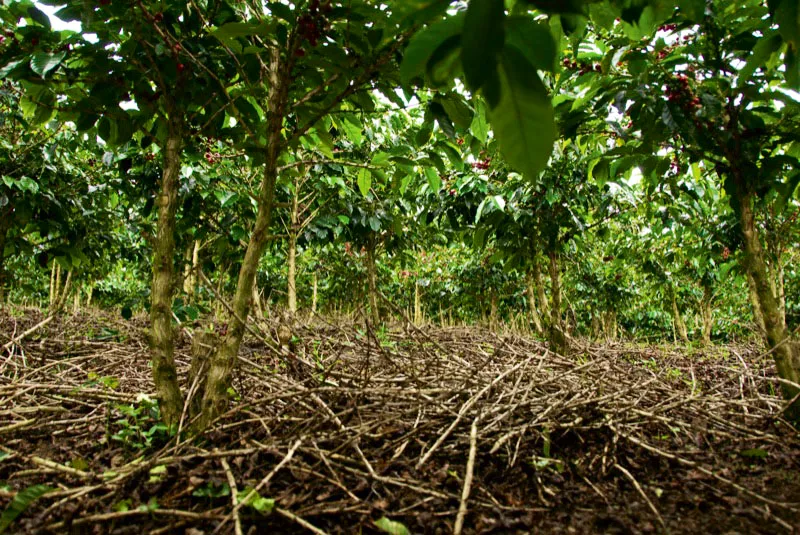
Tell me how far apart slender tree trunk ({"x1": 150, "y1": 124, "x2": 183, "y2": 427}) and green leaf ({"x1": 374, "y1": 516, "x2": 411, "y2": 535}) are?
0.73 metres

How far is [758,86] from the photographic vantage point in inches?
57.9

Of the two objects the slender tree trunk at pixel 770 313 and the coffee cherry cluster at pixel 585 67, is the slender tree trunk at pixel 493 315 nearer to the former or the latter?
the slender tree trunk at pixel 770 313

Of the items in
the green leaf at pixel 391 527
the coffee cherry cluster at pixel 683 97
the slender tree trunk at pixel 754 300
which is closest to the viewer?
the green leaf at pixel 391 527

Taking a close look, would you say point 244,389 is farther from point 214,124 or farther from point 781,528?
point 781,528

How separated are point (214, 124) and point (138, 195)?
7.05 ft

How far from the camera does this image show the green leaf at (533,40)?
46 centimetres

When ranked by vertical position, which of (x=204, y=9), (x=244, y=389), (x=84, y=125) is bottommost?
(x=244, y=389)

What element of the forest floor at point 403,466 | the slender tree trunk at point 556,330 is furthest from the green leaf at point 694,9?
the slender tree trunk at point 556,330

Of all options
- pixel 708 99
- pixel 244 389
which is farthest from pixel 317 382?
pixel 708 99

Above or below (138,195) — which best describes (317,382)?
below

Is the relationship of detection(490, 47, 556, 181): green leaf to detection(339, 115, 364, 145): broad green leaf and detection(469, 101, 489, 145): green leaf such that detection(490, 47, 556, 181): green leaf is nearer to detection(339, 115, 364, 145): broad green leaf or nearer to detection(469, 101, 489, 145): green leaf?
detection(469, 101, 489, 145): green leaf

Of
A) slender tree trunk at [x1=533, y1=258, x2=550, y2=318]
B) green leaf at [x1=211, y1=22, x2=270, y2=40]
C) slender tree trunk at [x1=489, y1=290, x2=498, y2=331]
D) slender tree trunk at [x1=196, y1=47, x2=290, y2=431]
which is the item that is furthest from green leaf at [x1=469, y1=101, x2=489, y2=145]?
slender tree trunk at [x1=489, y1=290, x2=498, y2=331]

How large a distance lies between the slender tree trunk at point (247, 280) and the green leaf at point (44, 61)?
1.79 ft

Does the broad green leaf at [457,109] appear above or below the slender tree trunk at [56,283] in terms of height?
above
